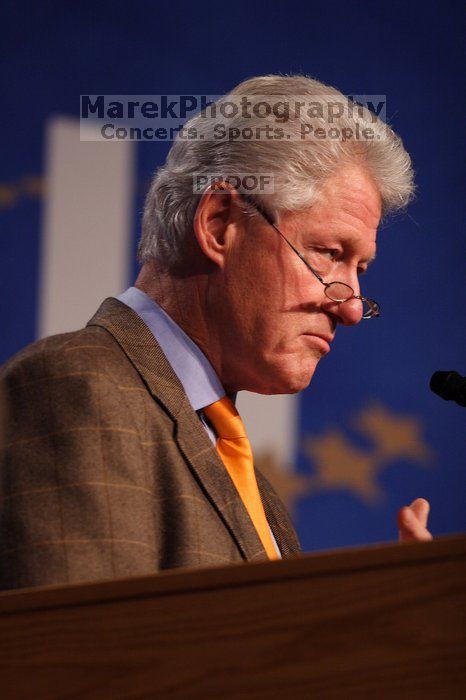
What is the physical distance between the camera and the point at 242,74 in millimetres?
2164

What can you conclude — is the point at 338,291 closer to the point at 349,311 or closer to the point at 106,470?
the point at 349,311

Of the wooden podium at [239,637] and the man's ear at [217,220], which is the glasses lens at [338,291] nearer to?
the man's ear at [217,220]

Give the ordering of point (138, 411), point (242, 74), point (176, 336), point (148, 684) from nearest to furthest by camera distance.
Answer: point (148, 684), point (138, 411), point (176, 336), point (242, 74)

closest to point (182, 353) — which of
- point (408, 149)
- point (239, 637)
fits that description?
point (239, 637)

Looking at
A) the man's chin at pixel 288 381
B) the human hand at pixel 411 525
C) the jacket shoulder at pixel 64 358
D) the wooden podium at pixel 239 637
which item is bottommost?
the human hand at pixel 411 525

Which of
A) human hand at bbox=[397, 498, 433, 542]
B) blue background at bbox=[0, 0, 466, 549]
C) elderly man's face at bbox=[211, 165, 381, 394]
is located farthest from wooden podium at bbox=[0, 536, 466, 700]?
blue background at bbox=[0, 0, 466, 549]

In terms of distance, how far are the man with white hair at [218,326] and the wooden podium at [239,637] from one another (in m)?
0.36

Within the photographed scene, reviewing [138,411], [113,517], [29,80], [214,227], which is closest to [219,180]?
[214,227]

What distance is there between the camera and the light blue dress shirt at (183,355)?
1326mm

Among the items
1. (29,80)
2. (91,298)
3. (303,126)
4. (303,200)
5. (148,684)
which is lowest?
(148,684)

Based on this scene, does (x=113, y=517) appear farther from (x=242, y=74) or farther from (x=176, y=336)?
(x=242, y=74)

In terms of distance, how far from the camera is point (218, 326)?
1368mm

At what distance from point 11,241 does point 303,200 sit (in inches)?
30.9

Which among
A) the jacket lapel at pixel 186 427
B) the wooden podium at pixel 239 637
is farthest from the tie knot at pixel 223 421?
the wooden podium at pixel 239 637
